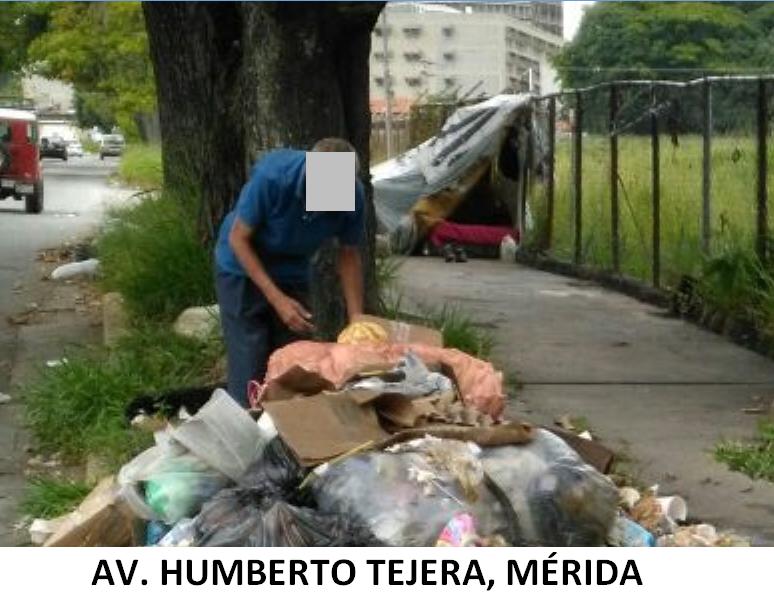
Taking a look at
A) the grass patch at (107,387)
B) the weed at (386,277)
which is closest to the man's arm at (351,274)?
the grass patch at (107,387)

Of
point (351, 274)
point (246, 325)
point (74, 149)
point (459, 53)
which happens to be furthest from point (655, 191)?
point (74, 149)

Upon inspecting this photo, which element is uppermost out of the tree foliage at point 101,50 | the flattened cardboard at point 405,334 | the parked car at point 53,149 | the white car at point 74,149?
the tree foliage at point 101,50

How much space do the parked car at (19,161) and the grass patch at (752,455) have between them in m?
23.4

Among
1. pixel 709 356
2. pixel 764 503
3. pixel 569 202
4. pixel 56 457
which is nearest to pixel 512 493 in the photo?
pixel 764 503

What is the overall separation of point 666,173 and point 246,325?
25.7 feet

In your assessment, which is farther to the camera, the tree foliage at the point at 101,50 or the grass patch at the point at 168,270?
the tree foliage at the point at 101,50

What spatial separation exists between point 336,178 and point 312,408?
4.24 feet

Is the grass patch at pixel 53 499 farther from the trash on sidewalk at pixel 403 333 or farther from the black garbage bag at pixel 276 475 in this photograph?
the black garbage bag at pixel 276 475

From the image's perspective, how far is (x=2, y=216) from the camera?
2919 cm

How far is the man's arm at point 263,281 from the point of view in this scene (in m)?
6.55

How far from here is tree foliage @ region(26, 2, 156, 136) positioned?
4238cm

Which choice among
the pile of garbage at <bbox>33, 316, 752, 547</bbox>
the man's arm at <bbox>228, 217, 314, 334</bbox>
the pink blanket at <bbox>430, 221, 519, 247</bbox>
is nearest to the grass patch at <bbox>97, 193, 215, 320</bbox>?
the man's arm at <bbox>228, 217, 314, 334</bbox>

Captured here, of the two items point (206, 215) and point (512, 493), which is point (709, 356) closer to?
point (206, 215)

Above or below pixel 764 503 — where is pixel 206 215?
above
